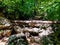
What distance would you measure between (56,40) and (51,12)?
1187mm

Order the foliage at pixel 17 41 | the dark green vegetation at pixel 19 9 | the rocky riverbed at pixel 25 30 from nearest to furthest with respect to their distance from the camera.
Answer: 1. the foliage at pixel 17 41
2. the rocky riverbed at pixel 25 30
3. the dark green vegetation at pixel 19 9

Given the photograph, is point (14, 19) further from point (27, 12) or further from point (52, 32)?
point (52, 32)

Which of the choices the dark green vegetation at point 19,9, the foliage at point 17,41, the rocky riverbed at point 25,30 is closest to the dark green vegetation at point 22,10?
the dark green vegetation at point 19,9

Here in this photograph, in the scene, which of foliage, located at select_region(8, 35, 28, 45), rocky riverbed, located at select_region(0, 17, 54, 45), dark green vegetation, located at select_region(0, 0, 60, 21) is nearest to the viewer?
foliage, located at select_region(8, 35, 28, 45)

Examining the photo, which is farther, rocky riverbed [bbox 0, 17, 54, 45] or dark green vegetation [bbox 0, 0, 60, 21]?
dark green vegetation [bbox 0, 0, 60, 21]

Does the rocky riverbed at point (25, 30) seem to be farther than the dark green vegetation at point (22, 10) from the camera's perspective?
No

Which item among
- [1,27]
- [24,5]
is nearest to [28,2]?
[24,5]

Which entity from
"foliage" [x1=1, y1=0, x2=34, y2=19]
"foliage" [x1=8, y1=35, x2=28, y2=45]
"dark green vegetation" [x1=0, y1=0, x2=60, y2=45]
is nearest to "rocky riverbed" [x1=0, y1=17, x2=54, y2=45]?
"dark green vegetation" [x1=0, y1=0, x2=60, y2=45]

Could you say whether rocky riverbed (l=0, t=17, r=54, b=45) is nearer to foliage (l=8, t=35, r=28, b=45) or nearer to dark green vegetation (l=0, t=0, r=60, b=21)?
dark green vegetation (l=0, t=0, r=60, b=21)

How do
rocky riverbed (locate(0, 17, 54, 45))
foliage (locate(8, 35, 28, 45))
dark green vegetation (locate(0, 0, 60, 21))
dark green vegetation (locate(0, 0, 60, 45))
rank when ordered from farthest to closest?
Result: dark green vegetation (locate(0, 0, 60, 21))
dark green vegetation (locate(0, 0, 60, 45))
rocky riverbed (locate(0, 17, 54, 45))
foliage (locate(8, 35, 28, 45))

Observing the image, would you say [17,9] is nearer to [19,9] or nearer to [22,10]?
[19,9]

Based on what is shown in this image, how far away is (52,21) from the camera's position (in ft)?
25.5

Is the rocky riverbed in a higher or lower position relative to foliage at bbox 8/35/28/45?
lower

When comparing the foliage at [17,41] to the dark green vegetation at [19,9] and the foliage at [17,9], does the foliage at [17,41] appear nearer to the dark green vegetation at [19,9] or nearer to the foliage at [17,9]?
the dark green vegetation at [19,9]
